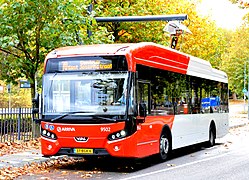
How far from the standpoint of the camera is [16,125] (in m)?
19.8

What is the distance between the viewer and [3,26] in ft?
64.1

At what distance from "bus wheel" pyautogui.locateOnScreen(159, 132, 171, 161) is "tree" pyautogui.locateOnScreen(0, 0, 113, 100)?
663 cm

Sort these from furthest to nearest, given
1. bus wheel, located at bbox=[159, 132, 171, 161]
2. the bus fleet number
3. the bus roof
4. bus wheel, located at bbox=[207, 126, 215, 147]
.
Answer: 1. bus wheel, located at bbox=[207, 126, 215, 147]
2. bus wheel, located at bbox=[159, 132, 171, 161]
3. the bus roof
4. the bus fleet number

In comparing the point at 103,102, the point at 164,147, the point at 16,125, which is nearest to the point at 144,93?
the point at 103,102

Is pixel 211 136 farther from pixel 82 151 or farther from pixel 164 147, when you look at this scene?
pixel 82 151

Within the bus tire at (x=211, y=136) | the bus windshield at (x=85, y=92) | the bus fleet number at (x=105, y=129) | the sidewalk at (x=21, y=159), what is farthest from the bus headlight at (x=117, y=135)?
the bus tire at (x=211, y=136)

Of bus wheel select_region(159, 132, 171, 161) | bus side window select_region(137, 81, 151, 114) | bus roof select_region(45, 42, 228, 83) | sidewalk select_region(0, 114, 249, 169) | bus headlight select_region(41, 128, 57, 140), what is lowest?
sidewalk select_region(0, 114, 249, 169)

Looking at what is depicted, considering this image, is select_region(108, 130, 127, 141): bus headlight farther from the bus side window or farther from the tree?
the tree

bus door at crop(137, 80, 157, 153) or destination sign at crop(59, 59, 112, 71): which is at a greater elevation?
destination sign at crop(59, 59, 112, 71)

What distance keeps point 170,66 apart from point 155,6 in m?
16.1

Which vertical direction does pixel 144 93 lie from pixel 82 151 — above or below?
above

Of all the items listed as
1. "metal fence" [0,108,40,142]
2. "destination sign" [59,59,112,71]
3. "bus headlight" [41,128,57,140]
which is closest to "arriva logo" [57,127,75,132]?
"bus headlight" [41,128,57,140]

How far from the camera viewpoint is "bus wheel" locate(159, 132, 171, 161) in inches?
588

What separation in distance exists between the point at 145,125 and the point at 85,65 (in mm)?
2192
